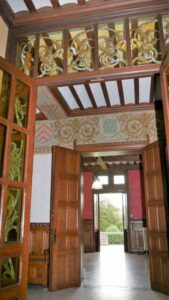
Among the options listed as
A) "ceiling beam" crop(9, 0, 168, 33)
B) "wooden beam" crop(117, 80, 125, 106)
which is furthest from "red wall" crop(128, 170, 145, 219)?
"ceiling beam" crop(9, 0, 168, 33)

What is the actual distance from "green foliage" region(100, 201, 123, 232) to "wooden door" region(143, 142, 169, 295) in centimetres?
1213

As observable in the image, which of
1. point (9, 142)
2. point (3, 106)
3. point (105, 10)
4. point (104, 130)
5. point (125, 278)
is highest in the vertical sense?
point (105, 10)

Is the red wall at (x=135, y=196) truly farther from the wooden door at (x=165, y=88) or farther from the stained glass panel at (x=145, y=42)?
the wooden door at (x=165, y=88)

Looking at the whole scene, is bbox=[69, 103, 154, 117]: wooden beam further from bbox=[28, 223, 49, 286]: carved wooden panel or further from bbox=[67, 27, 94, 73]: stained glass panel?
bbox=[67, 27, 94, 73]: stained glass panel

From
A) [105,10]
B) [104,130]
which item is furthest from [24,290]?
[104,130]

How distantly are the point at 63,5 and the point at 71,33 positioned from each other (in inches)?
11.3

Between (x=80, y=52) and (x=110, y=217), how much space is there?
595 inches

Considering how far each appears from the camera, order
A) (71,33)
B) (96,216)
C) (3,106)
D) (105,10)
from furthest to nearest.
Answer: (96,216)
(71,33)
(105,10)
(3,106)

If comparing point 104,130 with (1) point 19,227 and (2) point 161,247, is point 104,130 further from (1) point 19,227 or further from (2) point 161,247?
(1) point 19,227

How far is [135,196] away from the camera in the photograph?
1012 cm

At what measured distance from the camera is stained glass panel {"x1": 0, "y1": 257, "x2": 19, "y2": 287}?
1.88 meters

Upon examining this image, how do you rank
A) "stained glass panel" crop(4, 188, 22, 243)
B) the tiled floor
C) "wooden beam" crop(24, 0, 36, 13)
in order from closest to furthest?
"stained glass panel" crop(4, 188, 22, 243)
"wooden beam" crop(24, 0, 36, 13)
the tiled floor

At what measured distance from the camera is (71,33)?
2773mm

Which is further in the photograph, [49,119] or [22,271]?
[49,119]
